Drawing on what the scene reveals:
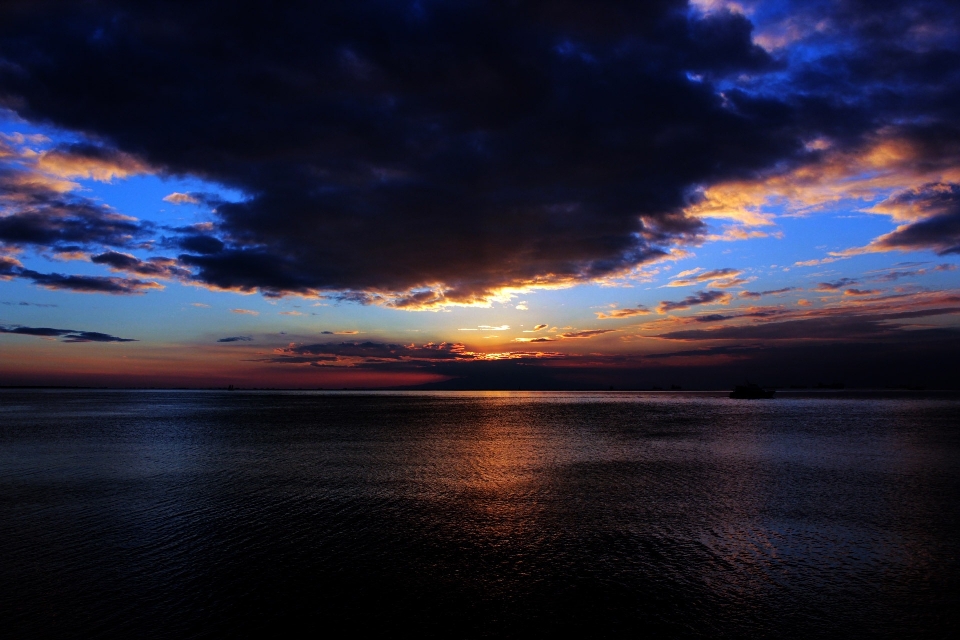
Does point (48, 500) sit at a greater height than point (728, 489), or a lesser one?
greater

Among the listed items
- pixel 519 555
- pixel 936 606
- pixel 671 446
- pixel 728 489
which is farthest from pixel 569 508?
pixel 671 446

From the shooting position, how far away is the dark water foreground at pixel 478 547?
1377cm

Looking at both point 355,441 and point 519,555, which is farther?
point 355,441

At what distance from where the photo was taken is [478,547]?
772 inches

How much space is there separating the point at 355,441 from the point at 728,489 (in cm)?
3745

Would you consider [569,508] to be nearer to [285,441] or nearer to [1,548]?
[1,548]

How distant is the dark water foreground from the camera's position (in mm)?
13766

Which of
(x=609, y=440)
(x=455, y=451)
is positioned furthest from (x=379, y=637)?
(x=609, y=440)

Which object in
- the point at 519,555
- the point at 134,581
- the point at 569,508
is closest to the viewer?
the point at 134,581

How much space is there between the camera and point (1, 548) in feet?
61.5

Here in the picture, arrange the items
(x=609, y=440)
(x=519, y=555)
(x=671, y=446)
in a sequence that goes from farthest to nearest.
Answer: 1. (x=609, y=440)
2. (x=671, y=446)
3. (x=519, y=555)

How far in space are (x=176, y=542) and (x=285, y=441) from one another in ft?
118

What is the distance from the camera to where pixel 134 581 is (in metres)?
15.9

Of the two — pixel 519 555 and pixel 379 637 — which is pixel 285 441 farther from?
pixel 379 637
